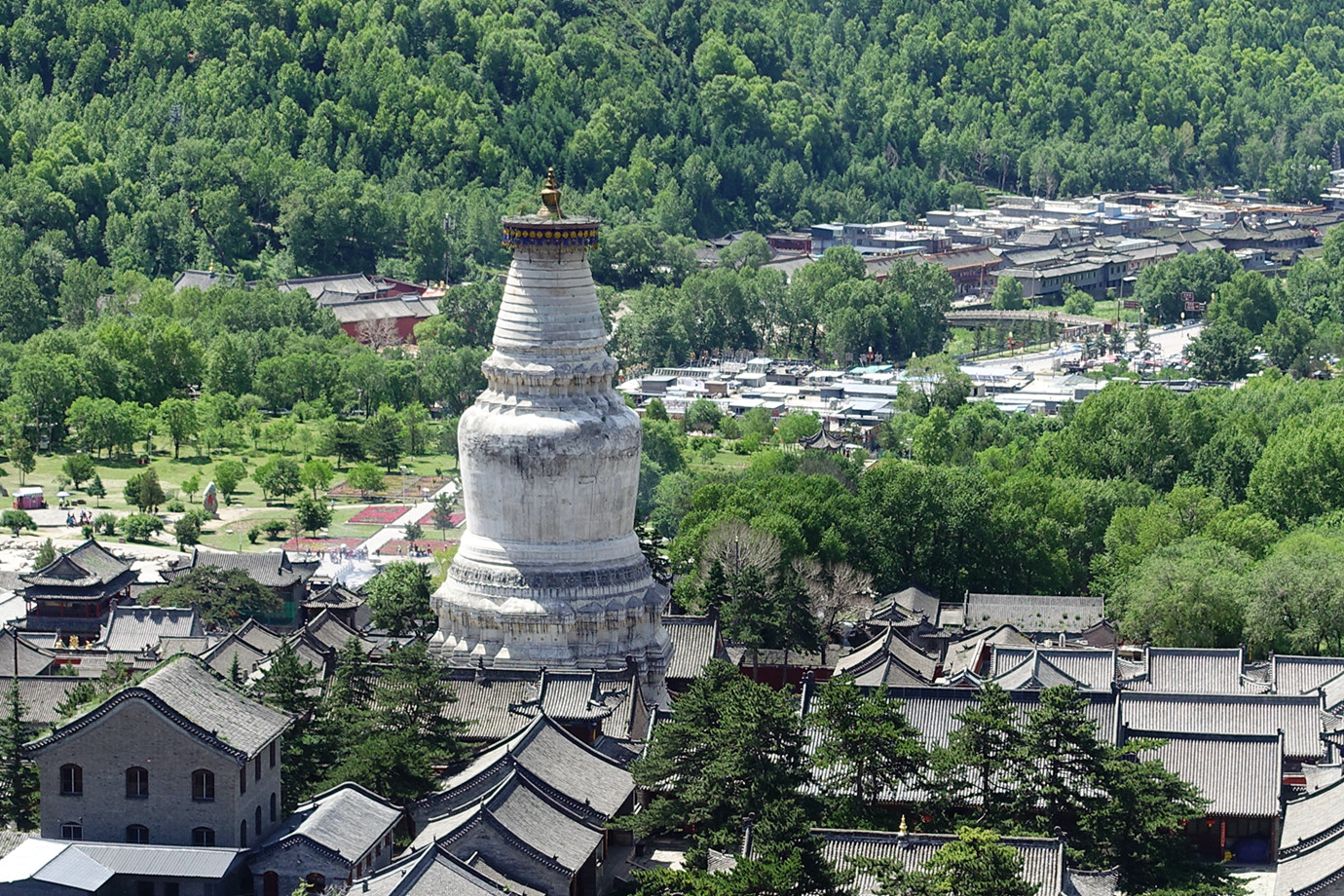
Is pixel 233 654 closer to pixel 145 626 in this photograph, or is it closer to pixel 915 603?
pixel 145 626

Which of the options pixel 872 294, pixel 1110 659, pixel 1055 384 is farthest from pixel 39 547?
pixel 872 294

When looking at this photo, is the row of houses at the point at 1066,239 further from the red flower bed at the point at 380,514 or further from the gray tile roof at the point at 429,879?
the gray tile roof at the point at 429,879

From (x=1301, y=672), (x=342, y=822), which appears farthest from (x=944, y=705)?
(x=342, y=822)

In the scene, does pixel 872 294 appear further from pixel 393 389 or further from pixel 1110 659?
pixel 1110 659

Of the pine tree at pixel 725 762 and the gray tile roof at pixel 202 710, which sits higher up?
the gray tile roof at pixel 202 710

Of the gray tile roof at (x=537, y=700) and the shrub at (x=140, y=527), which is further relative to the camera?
the shrub at (x=140, y=527)

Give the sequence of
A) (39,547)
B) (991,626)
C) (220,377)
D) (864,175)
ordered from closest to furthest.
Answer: (991,626) < (39,547) < (220,377) < (864,175)

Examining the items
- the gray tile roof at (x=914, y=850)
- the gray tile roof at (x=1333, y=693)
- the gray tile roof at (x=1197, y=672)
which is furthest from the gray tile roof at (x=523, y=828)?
the gray tile roof at (x=1333, y=693)
